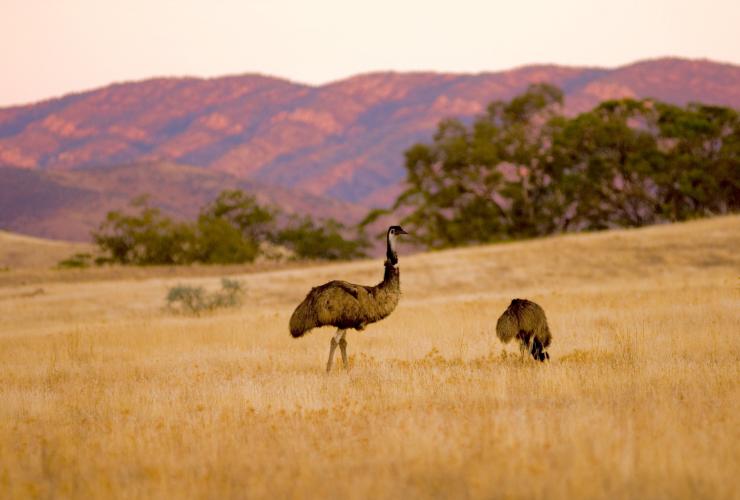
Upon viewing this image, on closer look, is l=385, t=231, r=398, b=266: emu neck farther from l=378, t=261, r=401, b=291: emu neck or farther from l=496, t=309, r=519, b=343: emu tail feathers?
l=496, t=309, r=519, b=343: emu tail feathers

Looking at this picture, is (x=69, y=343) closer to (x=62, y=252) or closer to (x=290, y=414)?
(x=290, y=414)

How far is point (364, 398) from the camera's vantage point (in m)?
10.9

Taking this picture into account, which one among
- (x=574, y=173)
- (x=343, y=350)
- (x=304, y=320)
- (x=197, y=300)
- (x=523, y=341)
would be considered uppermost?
(x=574, y=173)

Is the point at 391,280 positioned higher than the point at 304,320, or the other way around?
the point at 391,280

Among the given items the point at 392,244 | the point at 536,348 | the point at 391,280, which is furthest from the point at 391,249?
the point at 536,348

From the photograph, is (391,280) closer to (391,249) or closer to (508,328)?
(391,249)

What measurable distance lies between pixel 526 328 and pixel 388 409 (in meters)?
3.72

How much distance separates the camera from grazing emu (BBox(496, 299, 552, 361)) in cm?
1317

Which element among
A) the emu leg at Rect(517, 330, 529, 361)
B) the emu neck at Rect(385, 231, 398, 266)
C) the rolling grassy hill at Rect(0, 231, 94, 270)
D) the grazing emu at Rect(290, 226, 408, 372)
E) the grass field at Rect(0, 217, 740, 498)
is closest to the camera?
the grass field at Rect(0, 217, 740, 498)

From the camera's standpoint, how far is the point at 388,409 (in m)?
10.2

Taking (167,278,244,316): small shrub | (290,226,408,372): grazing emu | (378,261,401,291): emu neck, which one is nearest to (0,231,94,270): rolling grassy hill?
(167,278,244,316): small shrub

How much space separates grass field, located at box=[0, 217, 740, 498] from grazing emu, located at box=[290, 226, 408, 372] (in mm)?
798

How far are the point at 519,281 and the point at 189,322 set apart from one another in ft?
54.5

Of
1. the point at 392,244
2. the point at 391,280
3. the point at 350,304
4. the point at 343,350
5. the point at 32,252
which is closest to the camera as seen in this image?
the point at 392,244
